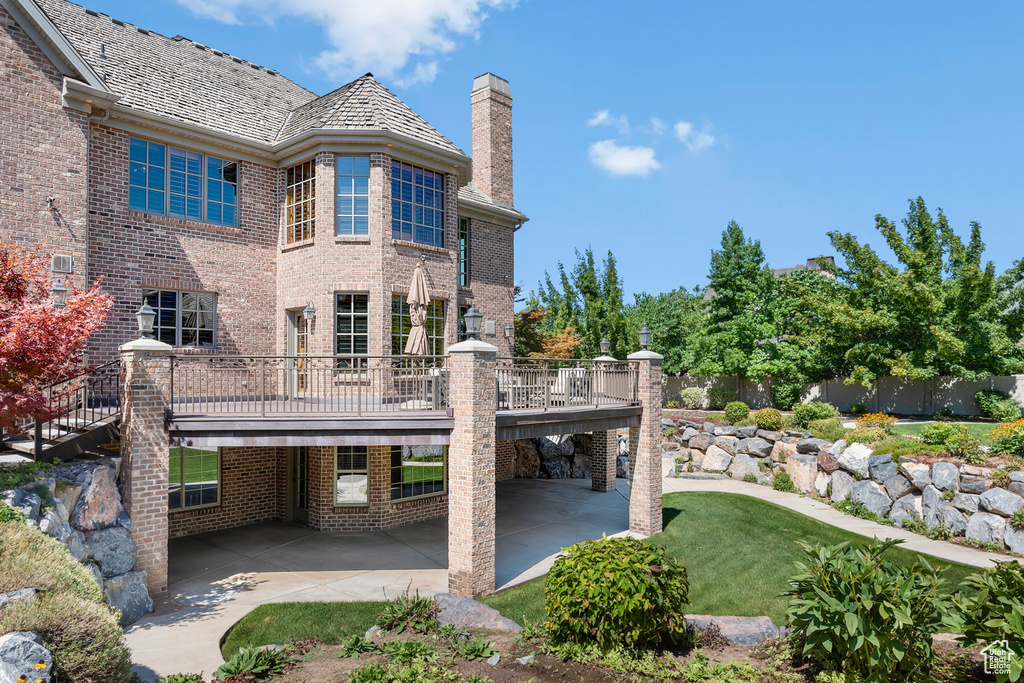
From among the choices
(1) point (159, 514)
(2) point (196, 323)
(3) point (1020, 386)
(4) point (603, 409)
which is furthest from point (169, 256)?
(3) point (1020, 386)

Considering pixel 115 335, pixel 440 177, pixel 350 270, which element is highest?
pixel 440 177

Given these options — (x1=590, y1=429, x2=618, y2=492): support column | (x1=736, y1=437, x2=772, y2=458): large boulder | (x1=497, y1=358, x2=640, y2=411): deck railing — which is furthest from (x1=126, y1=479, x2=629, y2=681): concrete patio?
(x1=736, y1=437, x2=772, y2=458): large boulder

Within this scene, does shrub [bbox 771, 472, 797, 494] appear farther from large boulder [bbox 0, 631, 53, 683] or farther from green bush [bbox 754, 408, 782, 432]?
large boulder [bbox 0, 631, 53, 683]

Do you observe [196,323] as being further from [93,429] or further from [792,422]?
[792,422]

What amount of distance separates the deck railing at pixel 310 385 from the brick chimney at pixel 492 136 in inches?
309

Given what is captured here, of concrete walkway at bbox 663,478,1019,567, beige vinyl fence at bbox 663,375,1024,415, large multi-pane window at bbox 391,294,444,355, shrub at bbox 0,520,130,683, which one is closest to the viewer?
shrub at bbox 0,520,130,683

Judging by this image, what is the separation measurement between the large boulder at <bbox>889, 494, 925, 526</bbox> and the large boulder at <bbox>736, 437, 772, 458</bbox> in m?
5.67

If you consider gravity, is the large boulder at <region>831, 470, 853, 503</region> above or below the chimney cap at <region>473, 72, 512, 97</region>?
below

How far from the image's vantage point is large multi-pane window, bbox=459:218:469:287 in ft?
61.4

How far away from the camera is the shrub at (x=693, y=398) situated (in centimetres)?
3191

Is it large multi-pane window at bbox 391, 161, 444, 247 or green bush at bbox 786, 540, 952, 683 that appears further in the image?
large multi-pane window at bbox 391, 161, 444, 247

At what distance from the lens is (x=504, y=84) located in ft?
66.8

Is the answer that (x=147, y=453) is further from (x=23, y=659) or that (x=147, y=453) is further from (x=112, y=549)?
(x=23, y=659)

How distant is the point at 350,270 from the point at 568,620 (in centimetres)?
957
